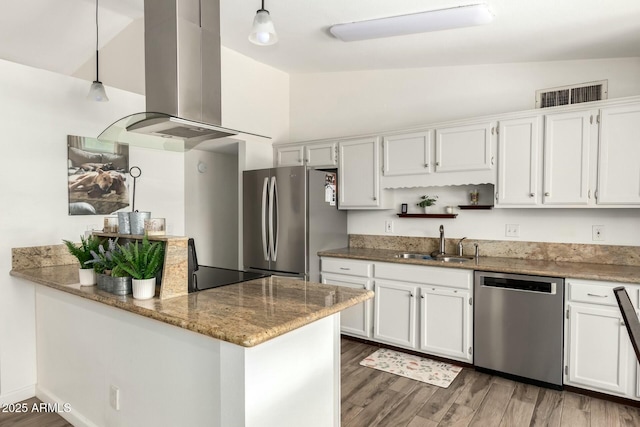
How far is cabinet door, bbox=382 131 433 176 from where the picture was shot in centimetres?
355

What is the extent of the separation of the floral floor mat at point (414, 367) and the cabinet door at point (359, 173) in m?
1.49

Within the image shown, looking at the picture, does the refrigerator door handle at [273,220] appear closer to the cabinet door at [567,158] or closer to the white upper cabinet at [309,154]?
the white upper cabinet at [309,154]

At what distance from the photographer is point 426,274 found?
3.27 meters

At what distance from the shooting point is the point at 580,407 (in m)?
2.53

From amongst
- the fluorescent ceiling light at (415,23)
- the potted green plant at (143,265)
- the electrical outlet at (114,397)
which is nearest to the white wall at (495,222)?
the fluorescent ceiling light at (415,23)

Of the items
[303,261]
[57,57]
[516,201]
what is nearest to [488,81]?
[516,201]

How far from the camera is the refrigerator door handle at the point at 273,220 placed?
391cm

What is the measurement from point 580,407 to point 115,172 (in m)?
4.01

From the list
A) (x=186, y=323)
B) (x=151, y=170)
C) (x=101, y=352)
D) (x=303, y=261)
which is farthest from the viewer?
(x=303, y=261)

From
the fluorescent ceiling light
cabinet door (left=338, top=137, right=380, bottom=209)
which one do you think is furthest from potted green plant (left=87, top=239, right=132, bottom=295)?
cabinet door (left=338, top=137, right=380, bottom=209)

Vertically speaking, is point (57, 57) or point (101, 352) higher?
point (57, 57)

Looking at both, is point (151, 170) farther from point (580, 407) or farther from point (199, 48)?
point (580, 407)

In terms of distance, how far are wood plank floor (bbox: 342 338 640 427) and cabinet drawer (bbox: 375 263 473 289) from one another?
29.8 inches

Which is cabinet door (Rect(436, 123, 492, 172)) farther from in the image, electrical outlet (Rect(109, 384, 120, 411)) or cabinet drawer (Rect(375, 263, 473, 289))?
electrical outlet (Rect(109, 384, 120, 411))
